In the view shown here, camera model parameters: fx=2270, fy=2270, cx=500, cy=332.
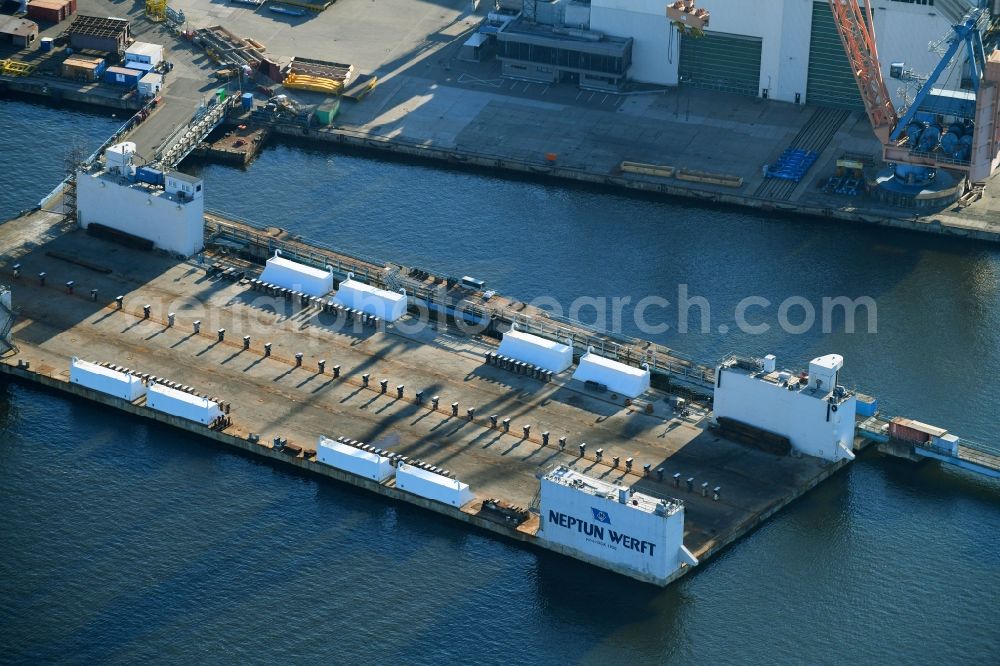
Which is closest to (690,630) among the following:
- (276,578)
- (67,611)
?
(276,578)

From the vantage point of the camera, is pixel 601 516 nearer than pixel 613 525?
No

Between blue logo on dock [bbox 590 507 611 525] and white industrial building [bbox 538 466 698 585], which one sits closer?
white industrial building [bbox 538 466 698 585]

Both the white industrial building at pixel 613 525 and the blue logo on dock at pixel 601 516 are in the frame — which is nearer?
the white industrial building at pixel 613 525

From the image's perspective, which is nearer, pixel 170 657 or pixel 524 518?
pixel 170 657

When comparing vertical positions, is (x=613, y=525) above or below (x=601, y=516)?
below

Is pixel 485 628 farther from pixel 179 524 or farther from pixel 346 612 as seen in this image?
pixel 179 524
